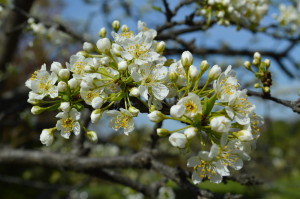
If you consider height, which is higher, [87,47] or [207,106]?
[87,47]

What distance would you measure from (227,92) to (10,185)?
32.2ft

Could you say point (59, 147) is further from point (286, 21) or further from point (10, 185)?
point (10, 185)

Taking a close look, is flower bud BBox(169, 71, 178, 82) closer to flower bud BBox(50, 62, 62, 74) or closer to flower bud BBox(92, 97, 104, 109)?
flower bud BBox(92, 97, 104, 109)

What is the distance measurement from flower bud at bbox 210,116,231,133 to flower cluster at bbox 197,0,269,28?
129cm

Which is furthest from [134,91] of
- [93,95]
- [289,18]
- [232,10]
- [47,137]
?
[289,18]

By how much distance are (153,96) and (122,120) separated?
0.59 ft

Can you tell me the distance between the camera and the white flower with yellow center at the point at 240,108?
114cm

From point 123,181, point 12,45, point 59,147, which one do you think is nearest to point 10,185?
point 59,147

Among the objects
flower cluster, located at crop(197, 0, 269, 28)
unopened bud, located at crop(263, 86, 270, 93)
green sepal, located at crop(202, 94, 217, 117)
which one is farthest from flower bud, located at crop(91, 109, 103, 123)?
flower cluster, located at crop(197, 0, 269, 28)

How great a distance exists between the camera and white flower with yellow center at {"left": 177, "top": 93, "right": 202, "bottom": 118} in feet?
3.72

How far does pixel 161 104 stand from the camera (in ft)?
4.31

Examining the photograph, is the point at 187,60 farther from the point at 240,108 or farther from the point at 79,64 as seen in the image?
the point at 79,64

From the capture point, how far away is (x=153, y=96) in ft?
4.23

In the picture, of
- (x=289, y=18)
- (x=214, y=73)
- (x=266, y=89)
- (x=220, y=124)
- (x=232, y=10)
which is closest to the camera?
(x=220, y=124)
